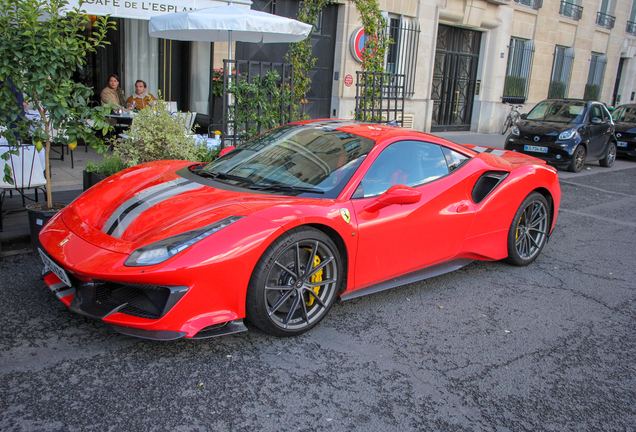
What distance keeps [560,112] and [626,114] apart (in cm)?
415

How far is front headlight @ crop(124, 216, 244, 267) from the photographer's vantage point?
2797 mm

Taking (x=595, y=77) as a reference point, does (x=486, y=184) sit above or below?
below

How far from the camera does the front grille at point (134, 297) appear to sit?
2.80 meters

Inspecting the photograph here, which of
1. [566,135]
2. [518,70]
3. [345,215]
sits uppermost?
[518,70]

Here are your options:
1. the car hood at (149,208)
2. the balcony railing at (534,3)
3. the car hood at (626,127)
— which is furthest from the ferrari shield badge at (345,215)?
the balcony railing at (534,3)

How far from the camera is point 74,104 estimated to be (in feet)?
14.7

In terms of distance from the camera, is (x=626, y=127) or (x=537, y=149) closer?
(x=537, y=149)

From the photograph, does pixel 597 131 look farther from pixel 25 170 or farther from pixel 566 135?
pixel 25 170

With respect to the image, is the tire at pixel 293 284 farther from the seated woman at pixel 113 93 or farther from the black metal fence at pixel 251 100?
the seated woman at pixel 113 93

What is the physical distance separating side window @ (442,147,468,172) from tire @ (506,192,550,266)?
805 millimetres

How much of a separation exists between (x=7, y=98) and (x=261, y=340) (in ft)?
9.72

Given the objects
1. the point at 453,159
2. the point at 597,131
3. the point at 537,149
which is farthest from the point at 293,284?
the point at 597,131

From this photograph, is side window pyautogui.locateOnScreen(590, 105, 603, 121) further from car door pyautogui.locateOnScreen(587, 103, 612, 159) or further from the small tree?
the small tree

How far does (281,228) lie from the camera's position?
10.0 ft
